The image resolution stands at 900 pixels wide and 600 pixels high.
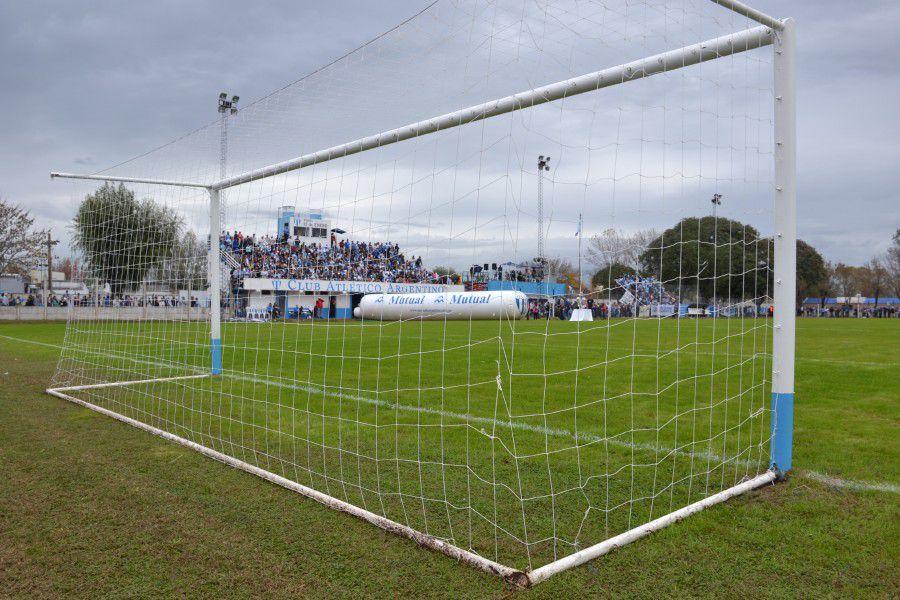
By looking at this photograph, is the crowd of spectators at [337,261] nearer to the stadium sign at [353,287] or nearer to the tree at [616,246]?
the stadium sign at [353,287]

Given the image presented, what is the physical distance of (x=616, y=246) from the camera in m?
3.97

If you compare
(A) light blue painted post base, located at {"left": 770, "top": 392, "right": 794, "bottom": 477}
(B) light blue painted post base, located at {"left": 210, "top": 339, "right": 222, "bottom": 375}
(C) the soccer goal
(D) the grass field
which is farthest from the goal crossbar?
(B) light blue painted post base, located at {"left": 210, "top": 339, "right": 222, "bottom": 375}

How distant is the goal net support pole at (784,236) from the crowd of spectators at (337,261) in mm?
2424

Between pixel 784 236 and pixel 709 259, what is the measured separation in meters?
0.67

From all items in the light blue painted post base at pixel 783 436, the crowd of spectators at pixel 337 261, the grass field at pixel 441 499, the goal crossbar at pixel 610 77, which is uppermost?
the goal crossbar at pixel 610 77

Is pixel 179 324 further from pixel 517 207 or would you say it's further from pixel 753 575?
pixel 753 575

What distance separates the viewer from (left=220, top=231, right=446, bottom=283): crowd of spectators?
4634mm

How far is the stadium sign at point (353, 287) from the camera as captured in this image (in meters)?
4.67

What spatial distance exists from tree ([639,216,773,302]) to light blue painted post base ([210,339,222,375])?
7.06 metres

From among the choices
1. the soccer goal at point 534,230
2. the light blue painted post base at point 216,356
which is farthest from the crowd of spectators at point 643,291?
the light blue painted post base at point 216,356

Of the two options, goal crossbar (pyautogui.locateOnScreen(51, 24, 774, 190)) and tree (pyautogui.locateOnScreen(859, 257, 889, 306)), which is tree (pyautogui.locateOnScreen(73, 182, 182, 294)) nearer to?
goal crossbar (pyautogui.locateOnScreen(51, 24, 774, 190))

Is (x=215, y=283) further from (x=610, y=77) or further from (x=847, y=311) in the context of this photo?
(x=847, y=311)

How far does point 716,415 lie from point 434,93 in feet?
14.6

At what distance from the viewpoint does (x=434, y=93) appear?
4688 mm
